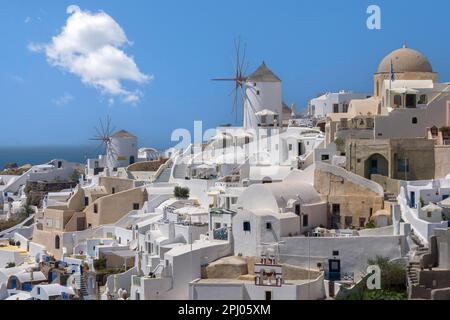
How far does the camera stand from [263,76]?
121 feet

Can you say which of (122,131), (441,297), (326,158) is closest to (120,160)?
(122,131)

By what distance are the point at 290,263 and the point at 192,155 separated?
45.1ft

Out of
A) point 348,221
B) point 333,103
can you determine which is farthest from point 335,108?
point 348,221

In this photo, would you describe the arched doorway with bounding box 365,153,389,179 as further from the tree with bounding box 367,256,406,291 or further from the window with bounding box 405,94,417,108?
the tree with bounding box 367,256,406,291

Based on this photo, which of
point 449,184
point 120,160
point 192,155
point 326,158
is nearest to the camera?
point 449,184

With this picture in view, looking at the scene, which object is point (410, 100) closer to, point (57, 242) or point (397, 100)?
point (397, 100)

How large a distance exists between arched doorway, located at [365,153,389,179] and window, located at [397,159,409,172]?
37 centimetres

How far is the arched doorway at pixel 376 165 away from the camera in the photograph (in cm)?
2506

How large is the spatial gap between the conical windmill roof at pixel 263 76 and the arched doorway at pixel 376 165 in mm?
12213

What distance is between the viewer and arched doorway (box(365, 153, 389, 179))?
25062mm

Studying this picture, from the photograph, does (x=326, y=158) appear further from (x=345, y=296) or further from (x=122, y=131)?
(x=122, y=131)

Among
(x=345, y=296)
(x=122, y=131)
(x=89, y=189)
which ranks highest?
(x=122, y=131)

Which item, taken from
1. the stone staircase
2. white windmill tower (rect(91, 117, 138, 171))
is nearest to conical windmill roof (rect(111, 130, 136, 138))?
white windmill tower (rect(91, 117, 138, 171))

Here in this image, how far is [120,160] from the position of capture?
3850 cm
